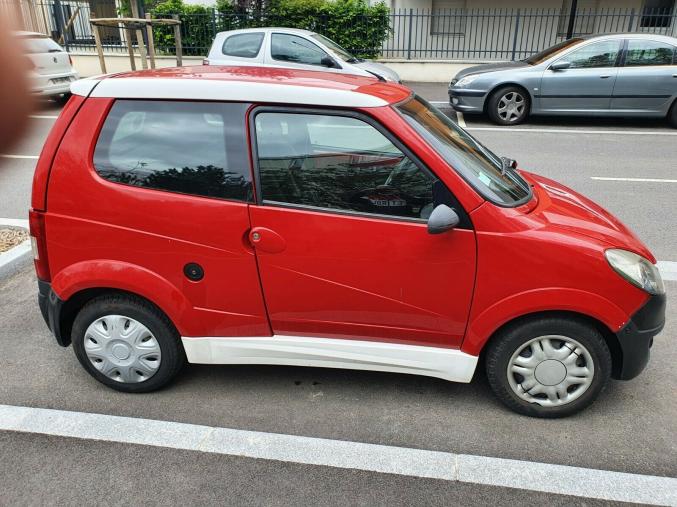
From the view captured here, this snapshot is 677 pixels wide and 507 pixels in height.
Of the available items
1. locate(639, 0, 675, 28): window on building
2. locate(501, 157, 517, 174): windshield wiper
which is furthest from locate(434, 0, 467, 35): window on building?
locate(501, 157, 517, 174): windshield wiper

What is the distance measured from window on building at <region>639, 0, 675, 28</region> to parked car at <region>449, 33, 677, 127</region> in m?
9.06

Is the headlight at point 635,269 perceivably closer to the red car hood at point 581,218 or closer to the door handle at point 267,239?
the red car hood at point 581,218

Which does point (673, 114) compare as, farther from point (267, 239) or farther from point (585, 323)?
point (267, 239)

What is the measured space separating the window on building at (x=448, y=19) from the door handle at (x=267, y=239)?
57.2 feet

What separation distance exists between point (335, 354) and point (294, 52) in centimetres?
946

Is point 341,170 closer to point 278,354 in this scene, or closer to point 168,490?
point 278,354

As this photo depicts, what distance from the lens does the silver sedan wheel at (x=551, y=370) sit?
2.86 metres

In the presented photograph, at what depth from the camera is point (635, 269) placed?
9.25 feet

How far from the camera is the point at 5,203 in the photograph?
658cm

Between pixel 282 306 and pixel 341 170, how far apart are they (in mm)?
767

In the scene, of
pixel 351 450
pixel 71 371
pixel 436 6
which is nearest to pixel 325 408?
pixel 351 450

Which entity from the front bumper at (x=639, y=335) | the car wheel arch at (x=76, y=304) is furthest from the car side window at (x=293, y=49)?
the front bumper at (x=639, y=335)

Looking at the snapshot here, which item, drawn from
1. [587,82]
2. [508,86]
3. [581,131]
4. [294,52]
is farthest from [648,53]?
[294,52]

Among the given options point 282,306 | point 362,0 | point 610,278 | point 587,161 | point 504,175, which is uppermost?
point 362,0
